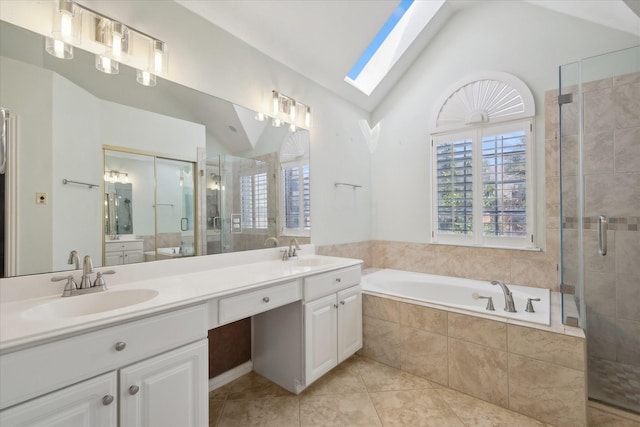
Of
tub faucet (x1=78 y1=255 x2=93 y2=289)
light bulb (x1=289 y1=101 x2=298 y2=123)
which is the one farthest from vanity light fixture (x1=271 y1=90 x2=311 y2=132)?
tub faucet (x1=78 y1=255 x2=93 y2=289)

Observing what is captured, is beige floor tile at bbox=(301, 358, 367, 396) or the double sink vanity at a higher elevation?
the double sink vanity

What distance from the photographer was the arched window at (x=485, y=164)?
8.31 ft

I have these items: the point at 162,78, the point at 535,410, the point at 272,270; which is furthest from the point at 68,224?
the point at 535,410

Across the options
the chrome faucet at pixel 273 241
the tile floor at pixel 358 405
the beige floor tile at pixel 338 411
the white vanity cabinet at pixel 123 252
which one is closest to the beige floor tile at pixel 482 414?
the tile floor at pixel 358 405

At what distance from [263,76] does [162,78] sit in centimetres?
81

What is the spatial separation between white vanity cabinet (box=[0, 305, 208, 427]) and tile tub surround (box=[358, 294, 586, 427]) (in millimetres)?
1476

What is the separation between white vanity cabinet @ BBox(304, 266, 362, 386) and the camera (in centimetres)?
186

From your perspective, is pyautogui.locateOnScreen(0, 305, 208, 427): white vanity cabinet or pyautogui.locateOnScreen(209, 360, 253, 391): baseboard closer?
pyautogui.locateOnScreen(0, 305, 208, 427): white vanity cabinet

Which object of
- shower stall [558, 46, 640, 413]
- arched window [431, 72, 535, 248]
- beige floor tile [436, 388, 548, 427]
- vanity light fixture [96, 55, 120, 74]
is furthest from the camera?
arched window [431, 72, 535, 248]

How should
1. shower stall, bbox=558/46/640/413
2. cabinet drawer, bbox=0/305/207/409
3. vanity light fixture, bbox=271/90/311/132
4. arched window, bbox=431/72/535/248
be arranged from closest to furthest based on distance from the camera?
cabinet drawer, bbox=0/305/207/409
shower stall, bbox=558/46/640/413
vanity light fixture, bbox=271/90/311/132
arched window, bbox=431/72/535/248

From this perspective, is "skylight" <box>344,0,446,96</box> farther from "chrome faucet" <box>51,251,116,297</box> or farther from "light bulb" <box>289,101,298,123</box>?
"chrome faucet" <box>51,251,116,297</box>

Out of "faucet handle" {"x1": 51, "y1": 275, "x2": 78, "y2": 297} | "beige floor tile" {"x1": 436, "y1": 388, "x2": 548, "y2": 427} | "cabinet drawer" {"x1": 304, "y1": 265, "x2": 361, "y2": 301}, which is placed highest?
"faucet handle" {"x1": 51, "y1": 275, "x2": 78, "y2": 297}

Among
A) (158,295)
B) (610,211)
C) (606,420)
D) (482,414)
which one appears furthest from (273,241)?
(610,211)

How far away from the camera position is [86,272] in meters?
1.32
